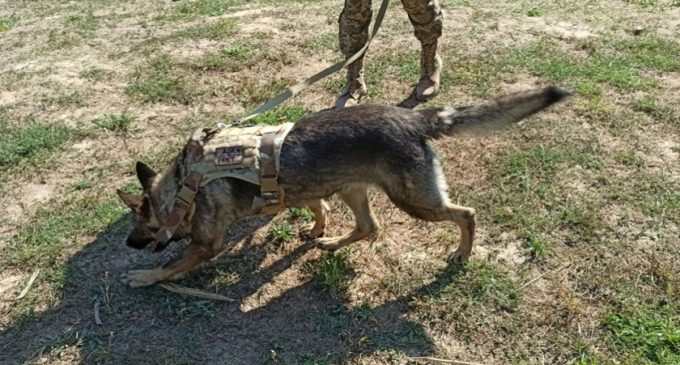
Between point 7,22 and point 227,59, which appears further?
point 7,22

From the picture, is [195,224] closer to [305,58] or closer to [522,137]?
[522,137]

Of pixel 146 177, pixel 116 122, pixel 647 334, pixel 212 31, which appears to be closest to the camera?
pixel 647 334

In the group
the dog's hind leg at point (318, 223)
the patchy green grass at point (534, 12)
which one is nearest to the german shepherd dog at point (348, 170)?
the dog's hind leg at point (318, 223)

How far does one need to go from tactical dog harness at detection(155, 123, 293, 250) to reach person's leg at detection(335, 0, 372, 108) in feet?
7.26

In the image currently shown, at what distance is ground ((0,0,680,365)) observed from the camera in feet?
11.5

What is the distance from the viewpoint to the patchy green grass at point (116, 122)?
5.60m

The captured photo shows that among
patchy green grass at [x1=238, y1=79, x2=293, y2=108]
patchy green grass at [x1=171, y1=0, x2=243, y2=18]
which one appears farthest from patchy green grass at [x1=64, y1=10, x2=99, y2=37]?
patchy green grass at [x1=238, y1=79, x2=293, y2=108]

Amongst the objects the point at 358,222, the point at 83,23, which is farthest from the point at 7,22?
the point at 358,222

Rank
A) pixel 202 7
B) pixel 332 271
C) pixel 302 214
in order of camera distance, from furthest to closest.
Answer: pixel 202 7 < pixel 302 214 < pixel 332 271

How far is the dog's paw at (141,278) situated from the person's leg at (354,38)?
2634 mm

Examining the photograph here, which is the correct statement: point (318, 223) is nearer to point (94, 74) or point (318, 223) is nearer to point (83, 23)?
point (94, 74)

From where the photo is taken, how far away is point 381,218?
4453mm

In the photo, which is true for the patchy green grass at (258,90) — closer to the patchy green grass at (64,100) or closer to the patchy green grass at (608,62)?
the patchy green grass at (64,100)

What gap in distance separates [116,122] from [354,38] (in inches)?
101
